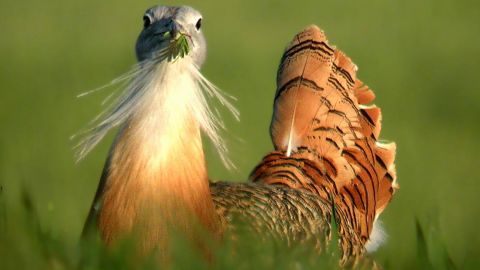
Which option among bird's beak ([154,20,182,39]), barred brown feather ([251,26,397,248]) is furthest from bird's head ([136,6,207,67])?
barred brown feather ([251,26,397,248])

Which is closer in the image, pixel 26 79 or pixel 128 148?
pixel 128 148

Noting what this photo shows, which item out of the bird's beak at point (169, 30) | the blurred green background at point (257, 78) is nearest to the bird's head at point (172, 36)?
the bird's beak at point (169, 30)

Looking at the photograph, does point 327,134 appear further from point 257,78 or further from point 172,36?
point 257,78

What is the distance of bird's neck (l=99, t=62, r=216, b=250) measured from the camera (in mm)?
3445

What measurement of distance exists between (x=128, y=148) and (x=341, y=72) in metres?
1.95

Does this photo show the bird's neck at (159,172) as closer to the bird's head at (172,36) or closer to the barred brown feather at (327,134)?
the bird's head at (172,36)

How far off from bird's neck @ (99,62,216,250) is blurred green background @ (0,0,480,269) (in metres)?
2.61

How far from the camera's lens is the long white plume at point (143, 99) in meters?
3.63

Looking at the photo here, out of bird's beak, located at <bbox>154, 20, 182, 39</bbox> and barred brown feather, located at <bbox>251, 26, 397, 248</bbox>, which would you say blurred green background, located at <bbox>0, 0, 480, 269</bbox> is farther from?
bird's beak, located at <bbox>154, 20, 182, 39</bbox>

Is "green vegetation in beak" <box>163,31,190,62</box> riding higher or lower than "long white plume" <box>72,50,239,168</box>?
higher

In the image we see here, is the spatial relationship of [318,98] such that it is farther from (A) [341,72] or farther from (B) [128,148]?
(B) [128,148]

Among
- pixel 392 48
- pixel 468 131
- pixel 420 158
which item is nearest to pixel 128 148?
pixel 420 158

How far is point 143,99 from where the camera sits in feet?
11.8

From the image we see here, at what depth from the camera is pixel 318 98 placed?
5191 millimetres
